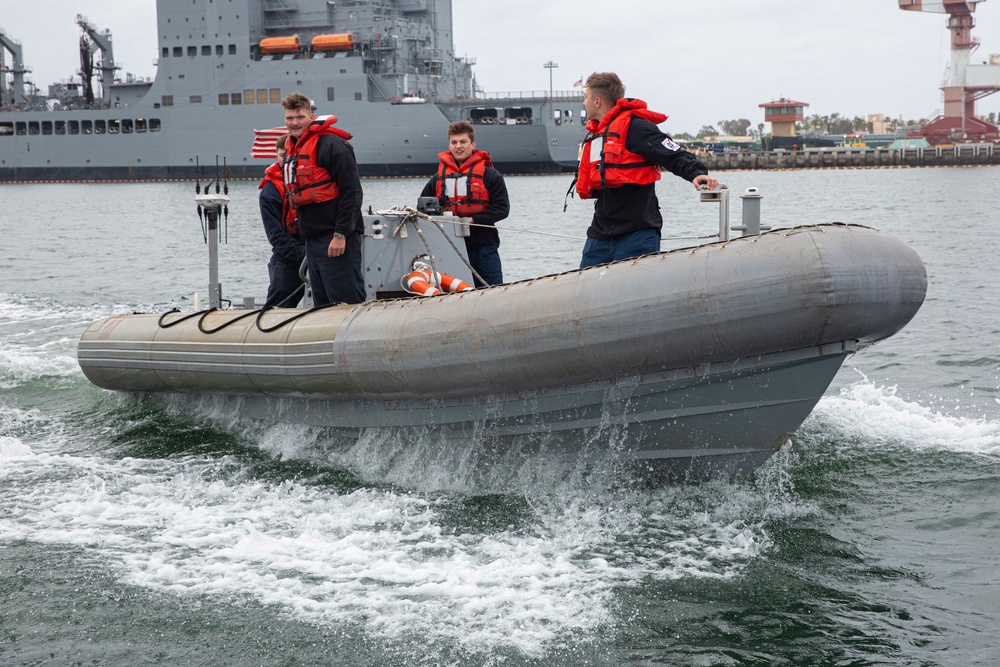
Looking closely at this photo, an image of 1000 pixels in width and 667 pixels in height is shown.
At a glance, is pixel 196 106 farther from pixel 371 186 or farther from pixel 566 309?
pixel 566 309

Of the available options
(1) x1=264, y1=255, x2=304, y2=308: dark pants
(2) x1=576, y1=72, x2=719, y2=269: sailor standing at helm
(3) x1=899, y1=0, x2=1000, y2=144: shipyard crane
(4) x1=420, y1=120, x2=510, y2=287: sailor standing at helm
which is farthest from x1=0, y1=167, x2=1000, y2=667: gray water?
(3) x1=899, y1=0, x2=1000, y2=144: shipyard crane

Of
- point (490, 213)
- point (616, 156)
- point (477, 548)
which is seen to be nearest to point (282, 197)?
point (490, 213)

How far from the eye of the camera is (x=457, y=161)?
21.3ft

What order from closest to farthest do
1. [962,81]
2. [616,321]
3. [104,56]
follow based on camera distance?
1. [616,321]
2. [104,56]
3. [962,81]

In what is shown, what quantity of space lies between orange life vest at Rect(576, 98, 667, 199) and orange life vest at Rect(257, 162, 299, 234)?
2.03m

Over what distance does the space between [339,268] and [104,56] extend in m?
65.9

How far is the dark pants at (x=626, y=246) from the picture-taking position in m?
4.89

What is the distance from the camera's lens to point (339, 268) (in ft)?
18.8

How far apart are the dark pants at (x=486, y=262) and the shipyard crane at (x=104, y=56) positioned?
6236 cm

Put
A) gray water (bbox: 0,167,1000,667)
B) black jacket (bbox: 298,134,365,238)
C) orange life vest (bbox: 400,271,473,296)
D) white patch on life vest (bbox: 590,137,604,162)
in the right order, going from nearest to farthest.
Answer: gray water (bbox: 0,167,1000,667) → white patch on life vest (bbox: 590,137,604,162) → black jacket (bbox: 298,134,365,238) → orange life vest (bbox: 400,271,473,296)

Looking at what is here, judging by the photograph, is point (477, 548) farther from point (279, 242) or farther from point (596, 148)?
point (279, 242)

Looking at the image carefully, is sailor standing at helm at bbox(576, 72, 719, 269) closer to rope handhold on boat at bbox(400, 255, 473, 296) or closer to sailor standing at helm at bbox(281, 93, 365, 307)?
rope handhold on boat at bbox(400, 255, 473, 296)

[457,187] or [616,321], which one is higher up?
[457,187]

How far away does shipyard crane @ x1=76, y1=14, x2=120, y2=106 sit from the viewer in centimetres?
6256
